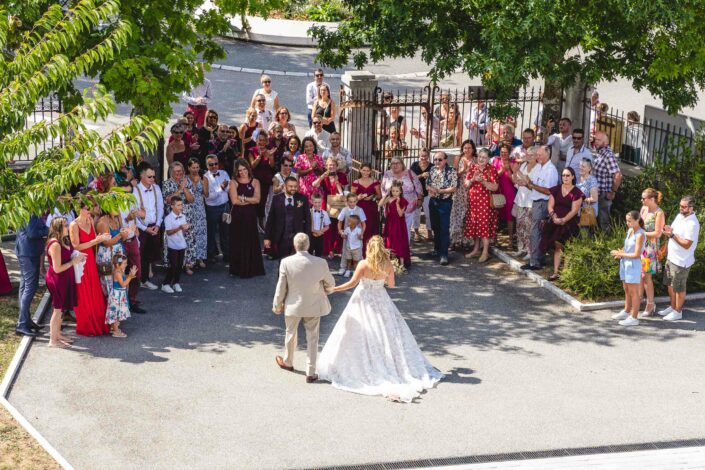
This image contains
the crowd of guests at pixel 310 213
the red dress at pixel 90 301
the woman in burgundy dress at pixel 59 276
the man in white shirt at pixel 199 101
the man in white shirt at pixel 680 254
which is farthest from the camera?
the man in white shirt at pixel 199 101

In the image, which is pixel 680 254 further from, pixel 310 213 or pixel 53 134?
pixel 53 134

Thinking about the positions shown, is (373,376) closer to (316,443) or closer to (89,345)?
(316,443)

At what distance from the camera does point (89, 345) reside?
1359 centimetres

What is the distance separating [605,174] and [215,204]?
597 cm

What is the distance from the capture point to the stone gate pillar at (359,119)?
20344mm

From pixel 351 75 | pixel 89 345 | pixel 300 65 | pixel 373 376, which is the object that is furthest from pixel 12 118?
pixel 300 65

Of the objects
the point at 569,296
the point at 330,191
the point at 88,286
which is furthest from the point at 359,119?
the point at 88,286

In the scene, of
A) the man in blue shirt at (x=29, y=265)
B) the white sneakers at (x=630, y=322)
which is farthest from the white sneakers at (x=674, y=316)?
the man in blue shirt at (x=29, y=265)

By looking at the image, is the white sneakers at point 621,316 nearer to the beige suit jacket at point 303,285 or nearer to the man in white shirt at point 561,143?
the man in white shirt at point 561,143

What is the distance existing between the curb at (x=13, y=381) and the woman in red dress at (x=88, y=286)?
2.23 feet

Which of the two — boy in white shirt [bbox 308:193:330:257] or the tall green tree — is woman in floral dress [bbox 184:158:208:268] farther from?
the tall green tree

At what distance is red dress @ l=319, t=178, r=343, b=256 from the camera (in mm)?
17328

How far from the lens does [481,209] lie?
17266mm

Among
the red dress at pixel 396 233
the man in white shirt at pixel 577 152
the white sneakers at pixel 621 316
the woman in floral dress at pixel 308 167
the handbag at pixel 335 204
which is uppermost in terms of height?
the man in white shirt at pixel 577 152
